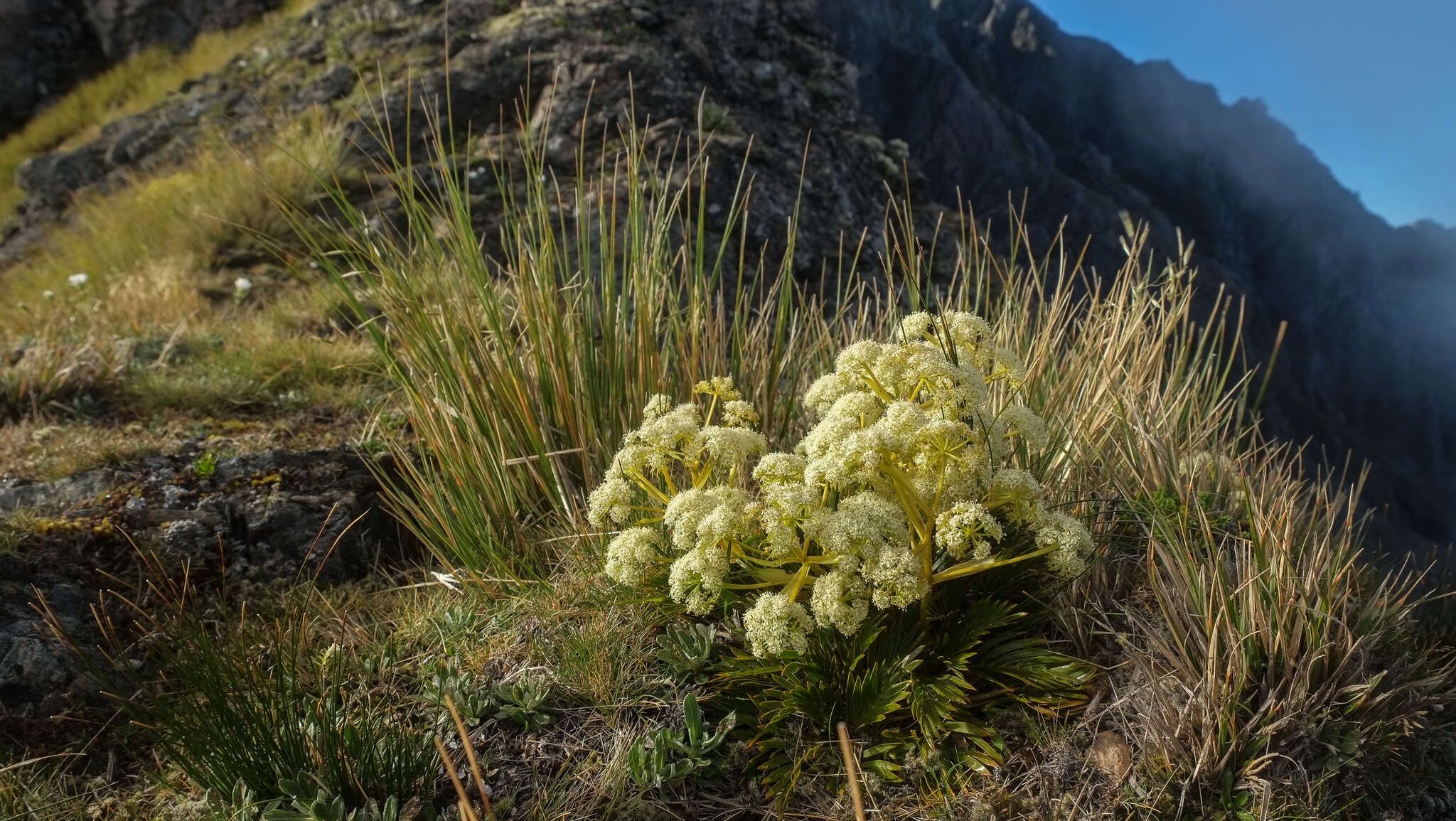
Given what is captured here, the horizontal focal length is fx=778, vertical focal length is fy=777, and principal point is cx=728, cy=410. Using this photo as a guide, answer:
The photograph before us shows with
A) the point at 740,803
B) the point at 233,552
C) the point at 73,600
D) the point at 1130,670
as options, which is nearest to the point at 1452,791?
the point at 1130,670

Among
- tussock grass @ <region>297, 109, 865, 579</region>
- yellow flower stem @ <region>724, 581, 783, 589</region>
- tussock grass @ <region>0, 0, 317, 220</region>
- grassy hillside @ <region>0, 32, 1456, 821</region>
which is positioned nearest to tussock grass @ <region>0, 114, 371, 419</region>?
grassy hillside @ <region>0, 32, 1456, 821</region>

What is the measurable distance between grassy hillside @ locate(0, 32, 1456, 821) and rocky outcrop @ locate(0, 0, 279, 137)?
38.6ft

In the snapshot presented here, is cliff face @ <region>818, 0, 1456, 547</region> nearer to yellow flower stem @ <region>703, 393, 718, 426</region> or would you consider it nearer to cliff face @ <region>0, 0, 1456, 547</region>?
cliff face @ <region>0, 0, 1456, 547</region>

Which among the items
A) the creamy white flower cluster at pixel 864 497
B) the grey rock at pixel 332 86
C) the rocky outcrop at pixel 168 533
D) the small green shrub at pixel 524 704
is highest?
the grey rock at pixel 332 86

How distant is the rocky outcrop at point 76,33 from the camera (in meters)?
12.0

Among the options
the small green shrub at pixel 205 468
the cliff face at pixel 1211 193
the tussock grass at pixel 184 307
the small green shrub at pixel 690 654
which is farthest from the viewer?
the cliff face at pixel 1211 193

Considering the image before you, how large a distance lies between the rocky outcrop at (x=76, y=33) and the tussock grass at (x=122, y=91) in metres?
0.35

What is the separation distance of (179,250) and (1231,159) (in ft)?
279

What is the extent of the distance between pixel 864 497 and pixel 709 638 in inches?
28.5

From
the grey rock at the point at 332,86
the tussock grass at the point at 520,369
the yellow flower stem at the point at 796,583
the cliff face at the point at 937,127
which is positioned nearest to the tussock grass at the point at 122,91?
the cliff face at the point at 937,127

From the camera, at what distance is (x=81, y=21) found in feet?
41.5

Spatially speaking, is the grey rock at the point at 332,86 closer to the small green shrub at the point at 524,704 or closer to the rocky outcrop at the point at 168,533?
the rocky outcrop at the point at 168,533

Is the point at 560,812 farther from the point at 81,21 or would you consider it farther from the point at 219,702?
the point at 81,21

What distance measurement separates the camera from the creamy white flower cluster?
150 cm
